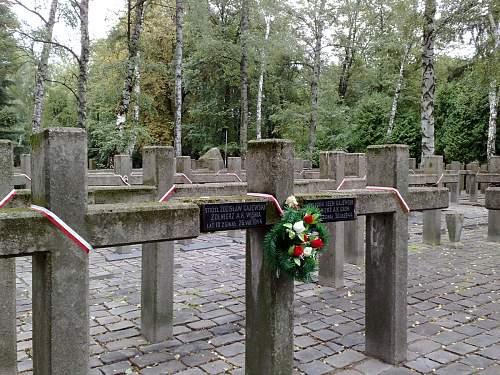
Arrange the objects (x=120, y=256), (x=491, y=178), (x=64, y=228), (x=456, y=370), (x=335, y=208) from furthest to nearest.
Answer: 1. (x=491, y=178)
2. (x=120, y=256)
3. (x=456, y=370)
4. (x=335, y=208)
5. (x=64, y=228)

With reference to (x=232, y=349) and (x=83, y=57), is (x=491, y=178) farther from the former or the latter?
(x=83, y=57)

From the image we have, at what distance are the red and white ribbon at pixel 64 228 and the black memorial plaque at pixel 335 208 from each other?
5.61 feet

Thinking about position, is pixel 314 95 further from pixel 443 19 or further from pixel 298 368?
Answer: pixel 298 368

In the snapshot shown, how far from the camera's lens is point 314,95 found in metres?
24.2

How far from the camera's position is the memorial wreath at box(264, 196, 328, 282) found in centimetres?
330

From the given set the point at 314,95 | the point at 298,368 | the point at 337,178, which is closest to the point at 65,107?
the point at 314,95

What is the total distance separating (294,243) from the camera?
3.33 m

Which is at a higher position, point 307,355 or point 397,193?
point 397,193

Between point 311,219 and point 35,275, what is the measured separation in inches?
70.3

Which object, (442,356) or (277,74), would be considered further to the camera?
(277,74)

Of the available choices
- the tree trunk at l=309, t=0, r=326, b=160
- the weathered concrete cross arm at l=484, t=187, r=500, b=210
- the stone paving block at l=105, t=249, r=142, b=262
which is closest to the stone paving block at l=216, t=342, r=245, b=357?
the weathered concrete cross arm at l=484, t=187, r=500, b=210

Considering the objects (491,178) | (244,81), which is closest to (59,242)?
(491,178)

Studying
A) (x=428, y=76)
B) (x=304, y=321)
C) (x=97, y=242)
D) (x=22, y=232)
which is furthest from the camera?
(x=428, y=76)

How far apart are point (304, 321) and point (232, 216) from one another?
2.92 m
